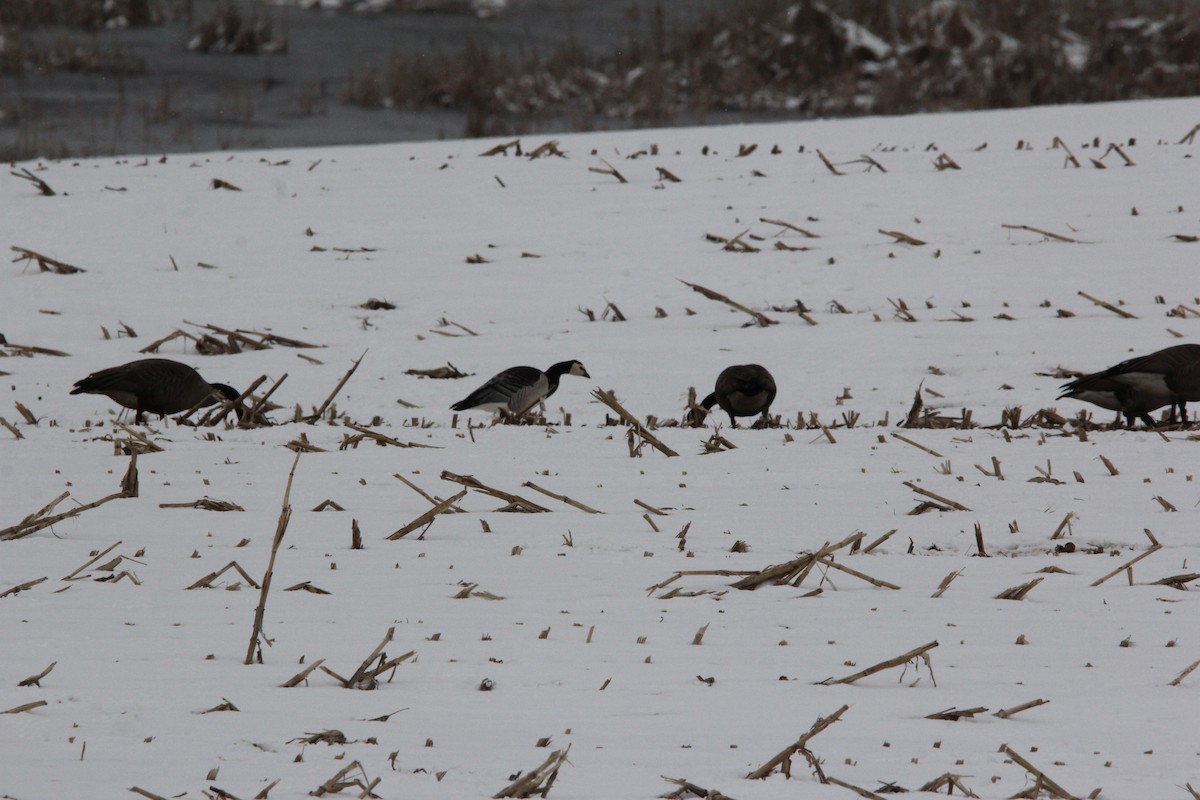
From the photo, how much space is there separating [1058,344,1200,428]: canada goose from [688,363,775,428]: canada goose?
234 centimetres

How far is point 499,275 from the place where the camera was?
16.7 metres

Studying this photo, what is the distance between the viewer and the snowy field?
388 centimetres

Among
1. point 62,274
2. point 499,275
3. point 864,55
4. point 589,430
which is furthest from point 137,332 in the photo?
point 864,55

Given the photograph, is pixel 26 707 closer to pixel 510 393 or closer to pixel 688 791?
pixel 688 791

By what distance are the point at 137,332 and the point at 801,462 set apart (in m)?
9.18

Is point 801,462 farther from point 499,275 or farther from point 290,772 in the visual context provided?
point 499,275

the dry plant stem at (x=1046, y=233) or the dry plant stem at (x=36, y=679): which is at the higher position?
the dry plant stem at (x=36, y=679)

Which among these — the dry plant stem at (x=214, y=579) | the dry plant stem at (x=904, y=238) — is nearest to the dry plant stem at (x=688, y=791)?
the dry plant stem at (x=214, y=579)

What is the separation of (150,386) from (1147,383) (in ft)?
25.4

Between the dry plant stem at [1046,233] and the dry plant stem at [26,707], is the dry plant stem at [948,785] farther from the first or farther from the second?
the dry plant stem at [1046,233]

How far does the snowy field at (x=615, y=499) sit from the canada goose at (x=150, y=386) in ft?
0.80

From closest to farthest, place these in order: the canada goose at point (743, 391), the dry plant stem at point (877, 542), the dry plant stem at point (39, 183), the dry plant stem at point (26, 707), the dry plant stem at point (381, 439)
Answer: the dry plant stem at point (26, 707) < the dry plant stem at point (877, 542) < the dry plant stem at point (381, 439) < the canada goose at point (743, 391) < the dry plant stem at point (39, 183)

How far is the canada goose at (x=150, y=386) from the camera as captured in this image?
10008mm

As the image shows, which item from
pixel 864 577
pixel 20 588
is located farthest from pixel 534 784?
pixel 20 588
